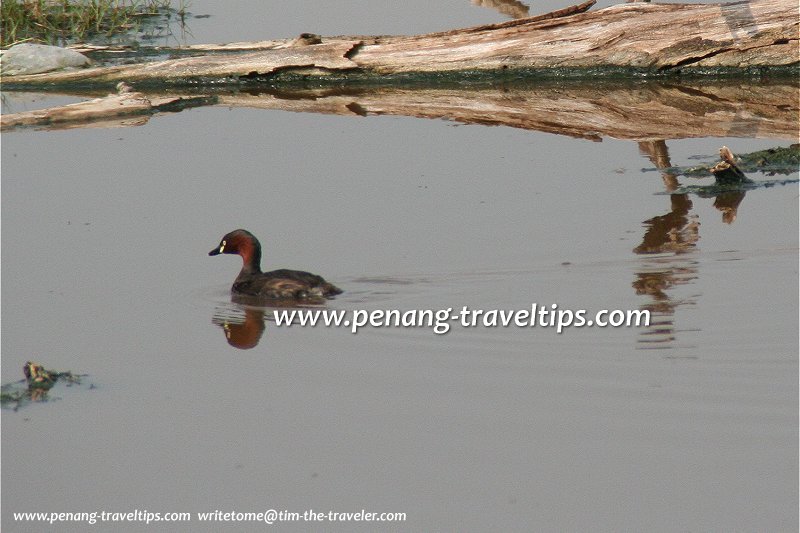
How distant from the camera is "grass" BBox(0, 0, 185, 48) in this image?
58.4 feet

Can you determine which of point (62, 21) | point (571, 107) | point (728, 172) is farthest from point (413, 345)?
point (62, 21)

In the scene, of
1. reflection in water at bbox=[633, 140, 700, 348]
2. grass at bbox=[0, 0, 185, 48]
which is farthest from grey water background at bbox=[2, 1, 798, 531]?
grass at bbox=[0, 0, 185, 48]

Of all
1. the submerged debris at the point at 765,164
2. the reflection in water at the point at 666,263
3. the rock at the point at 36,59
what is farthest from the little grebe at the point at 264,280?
the rock at the point at 36,59

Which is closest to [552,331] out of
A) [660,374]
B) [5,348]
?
[660,374]

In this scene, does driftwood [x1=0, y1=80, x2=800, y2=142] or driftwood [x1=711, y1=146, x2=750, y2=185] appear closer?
driftwood [x1=711, y1=146, x2=750, y2=185]

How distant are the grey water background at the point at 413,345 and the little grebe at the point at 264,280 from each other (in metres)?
0.16

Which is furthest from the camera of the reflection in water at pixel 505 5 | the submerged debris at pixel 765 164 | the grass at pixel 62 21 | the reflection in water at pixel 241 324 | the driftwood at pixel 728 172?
the reflection in water at pixel 505 5

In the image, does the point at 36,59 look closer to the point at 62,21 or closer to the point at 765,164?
the point at 62,21

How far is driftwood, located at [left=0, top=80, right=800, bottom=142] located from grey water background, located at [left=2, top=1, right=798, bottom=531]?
673 millimetres

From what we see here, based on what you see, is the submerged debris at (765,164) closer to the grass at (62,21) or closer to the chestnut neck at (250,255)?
the chestnut neck at (250,255)

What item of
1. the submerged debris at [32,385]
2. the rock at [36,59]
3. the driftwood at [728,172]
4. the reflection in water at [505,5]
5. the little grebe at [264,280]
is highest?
the reflection in water at [505,5]

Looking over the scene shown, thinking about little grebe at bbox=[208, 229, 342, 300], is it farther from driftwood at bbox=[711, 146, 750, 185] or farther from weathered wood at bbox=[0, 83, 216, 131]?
weathered wood at bbox=[0, 83, 216, 131]

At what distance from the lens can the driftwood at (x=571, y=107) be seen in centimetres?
1322

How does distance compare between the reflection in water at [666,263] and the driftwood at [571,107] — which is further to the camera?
the driftwood at [571,107]
